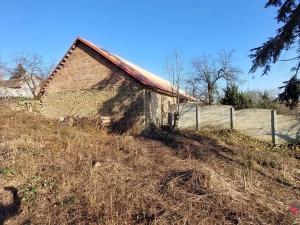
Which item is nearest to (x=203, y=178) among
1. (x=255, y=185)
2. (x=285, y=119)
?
(x=255, y=185)

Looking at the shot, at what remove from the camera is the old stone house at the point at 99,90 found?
61.7 ft

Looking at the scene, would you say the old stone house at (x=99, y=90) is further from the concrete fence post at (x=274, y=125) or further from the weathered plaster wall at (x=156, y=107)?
the concrete fence post at (x=274, y=125)

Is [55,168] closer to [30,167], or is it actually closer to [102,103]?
[30,167]

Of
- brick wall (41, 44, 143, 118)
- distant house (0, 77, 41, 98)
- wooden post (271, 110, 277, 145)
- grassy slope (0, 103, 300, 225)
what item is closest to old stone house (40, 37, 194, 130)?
brick wall (41, 44, 143, 118)

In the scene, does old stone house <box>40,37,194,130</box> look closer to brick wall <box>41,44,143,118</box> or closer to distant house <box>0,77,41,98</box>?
brick wall <box>41,44,143,118</box>

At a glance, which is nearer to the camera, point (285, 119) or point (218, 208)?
point (218, 208)

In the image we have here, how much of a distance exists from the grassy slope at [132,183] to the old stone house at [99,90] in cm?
634

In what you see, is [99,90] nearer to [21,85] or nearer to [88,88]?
[88,88]

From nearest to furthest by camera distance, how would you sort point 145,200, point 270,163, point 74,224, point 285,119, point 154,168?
1. point 74,224
2. point 145,200
3. point 154,168
4. point 270,163
5. point 285,119

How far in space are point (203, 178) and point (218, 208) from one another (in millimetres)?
1216

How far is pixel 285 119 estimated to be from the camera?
16.8 metres

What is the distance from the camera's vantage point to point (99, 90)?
2012 centimetres

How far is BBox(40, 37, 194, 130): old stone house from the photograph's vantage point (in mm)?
18797

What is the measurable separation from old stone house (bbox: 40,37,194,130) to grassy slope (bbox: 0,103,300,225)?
6.34 metres
